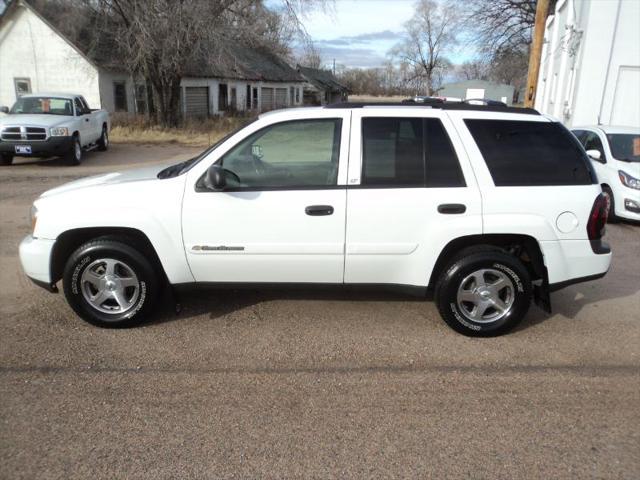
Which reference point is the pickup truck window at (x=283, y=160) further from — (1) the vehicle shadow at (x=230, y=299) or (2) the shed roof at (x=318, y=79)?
(2) the shed roof at (x=318, y=79)

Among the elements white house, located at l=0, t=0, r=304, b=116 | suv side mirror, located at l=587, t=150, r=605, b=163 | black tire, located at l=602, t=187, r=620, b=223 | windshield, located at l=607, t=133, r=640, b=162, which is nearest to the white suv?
black tire, located at l=602, t=187, r=620, b=223

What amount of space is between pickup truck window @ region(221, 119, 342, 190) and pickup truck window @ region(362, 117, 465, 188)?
0.27 m

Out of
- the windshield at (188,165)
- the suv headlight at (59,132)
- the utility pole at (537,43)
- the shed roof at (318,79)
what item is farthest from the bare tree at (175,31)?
the shed roof at (318,79)

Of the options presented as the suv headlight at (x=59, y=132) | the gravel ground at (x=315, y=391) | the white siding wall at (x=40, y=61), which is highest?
the white siding wall at (x=40, y=61)

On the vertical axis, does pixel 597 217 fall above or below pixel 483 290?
above

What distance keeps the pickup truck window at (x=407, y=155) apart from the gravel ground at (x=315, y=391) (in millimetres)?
1291

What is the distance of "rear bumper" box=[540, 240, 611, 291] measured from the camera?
4.23 m

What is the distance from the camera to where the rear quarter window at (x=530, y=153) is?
13.8 feet

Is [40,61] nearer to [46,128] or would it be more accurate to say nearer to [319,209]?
[46,128]

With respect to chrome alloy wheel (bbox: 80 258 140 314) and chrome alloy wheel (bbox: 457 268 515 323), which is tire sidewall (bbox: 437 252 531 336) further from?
chrome alloy wheel (bbox: 80 258 140 314)

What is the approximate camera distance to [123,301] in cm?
440

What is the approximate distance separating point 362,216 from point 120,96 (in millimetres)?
32126

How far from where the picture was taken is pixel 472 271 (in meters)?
4.25

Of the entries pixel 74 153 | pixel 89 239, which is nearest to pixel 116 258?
pixel 89 239
